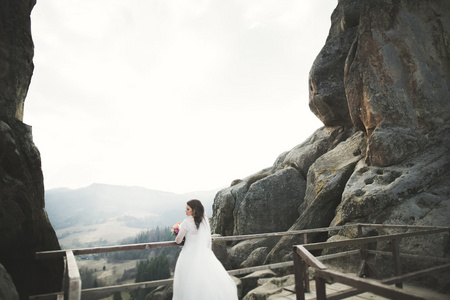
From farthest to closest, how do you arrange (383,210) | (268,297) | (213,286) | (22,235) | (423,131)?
(423,131) < (383,210) < (268,297) < (22,235) < (213,286)

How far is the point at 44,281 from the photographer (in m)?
5.39

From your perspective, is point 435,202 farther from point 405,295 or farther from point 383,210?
point 405,295

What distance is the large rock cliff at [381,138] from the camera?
8.59 metres

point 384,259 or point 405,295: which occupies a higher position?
point 405,295

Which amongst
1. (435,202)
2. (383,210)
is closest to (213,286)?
A: (383,210)

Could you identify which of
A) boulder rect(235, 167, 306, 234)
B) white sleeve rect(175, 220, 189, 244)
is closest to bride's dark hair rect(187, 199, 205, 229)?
white sleeve rect(175, 220, 189, 244)

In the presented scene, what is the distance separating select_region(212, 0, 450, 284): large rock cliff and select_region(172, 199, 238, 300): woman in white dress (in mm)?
5824

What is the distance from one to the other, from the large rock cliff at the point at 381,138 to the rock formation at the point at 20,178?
28.5 ft

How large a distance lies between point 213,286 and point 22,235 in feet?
12.9

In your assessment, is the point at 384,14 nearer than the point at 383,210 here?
No

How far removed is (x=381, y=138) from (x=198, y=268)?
9231mm

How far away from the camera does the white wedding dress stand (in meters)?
4.17

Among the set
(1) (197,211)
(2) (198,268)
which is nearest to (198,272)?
(2) (198,268)

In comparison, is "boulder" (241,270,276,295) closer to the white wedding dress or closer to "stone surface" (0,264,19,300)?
the white wedding dress
